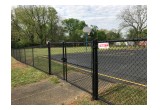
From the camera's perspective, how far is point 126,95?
16.6 ft

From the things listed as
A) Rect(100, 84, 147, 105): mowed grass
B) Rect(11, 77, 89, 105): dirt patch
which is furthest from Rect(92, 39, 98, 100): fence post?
Rect(11, 77, 89, 105): dirt patch

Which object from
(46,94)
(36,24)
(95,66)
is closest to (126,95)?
(95,66)

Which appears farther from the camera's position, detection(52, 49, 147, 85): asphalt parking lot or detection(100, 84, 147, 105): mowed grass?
detection(52, 49, 147, 85): asphalt parking lot

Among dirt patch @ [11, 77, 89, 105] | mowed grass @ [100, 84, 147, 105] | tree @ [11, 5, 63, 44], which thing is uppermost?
tree @ [11, 5, 63, 44]

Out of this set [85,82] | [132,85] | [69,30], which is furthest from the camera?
[69,30]

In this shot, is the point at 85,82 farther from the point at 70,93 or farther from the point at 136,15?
the point at 136,15

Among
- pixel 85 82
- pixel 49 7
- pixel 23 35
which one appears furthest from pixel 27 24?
pixel 85 82

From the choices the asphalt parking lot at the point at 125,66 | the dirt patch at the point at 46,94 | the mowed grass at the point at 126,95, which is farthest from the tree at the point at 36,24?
the mowed grass at the point at 126,95

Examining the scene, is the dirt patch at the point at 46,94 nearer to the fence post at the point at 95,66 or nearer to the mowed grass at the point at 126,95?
the fence post at the point at 95,66

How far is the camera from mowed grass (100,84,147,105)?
4.75 metres

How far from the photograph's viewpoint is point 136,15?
168 feet

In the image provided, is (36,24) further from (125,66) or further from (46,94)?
(46,94)

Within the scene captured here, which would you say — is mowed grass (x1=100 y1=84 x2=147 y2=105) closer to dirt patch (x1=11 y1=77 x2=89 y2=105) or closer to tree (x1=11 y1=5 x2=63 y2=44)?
dirt patch (x1=11 y1=77 x2=89 y2=105)

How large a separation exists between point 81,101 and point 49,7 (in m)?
65.2
